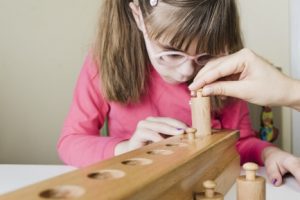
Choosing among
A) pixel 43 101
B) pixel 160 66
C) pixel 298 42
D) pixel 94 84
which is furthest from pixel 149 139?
pixel 298 42

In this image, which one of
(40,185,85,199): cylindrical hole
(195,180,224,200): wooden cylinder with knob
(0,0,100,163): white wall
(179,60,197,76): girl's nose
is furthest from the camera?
(0,0,100,163): white wall

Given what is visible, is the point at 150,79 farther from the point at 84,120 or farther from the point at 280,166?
the point at 280,166

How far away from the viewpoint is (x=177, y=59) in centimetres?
66

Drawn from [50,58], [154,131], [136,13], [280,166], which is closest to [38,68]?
[50,58]

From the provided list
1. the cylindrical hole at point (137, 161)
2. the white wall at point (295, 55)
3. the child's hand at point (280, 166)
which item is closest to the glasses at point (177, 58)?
the child's hand at point (280, 166)

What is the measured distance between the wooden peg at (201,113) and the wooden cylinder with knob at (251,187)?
0.54ft

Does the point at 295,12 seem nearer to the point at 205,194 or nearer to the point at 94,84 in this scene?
the point at 94,84

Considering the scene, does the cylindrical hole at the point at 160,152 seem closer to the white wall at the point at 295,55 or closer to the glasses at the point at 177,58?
the glasses at the point at 177,58

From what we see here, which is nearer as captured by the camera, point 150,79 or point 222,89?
point 222,89

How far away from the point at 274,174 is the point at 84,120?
1.33ft

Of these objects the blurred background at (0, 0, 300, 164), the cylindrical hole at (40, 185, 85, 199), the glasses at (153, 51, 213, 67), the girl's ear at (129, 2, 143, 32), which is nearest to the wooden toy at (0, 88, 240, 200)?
the cylindrical hole at (40, 185, 85, 199)

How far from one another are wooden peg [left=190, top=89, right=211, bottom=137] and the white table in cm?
10

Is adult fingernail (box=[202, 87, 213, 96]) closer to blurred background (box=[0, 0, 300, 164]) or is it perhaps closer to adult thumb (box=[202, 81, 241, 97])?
adult thumb (box=[202, 81, 241, 97])

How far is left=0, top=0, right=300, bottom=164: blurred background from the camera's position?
1.26 meters
